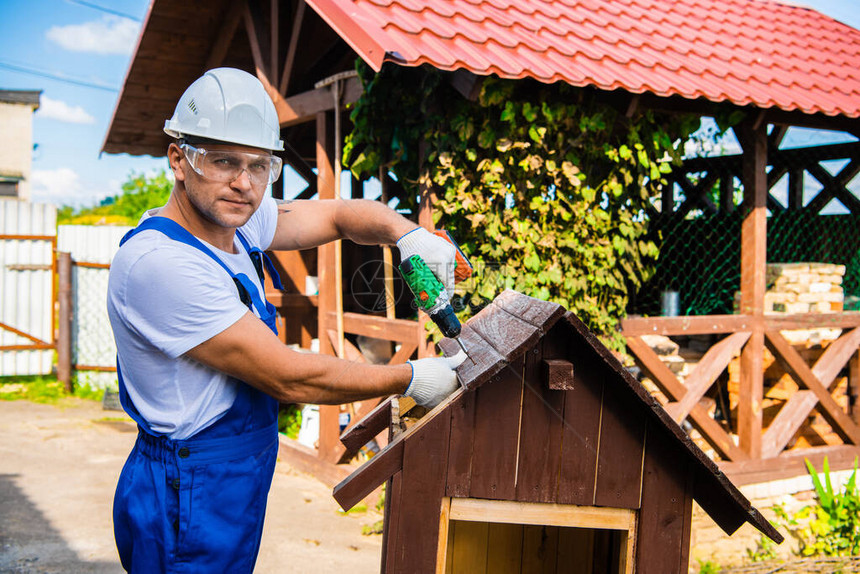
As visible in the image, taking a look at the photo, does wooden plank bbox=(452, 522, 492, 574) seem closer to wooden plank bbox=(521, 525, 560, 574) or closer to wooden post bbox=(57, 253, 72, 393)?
wooden plank bbox=(521, 525, 560, 574)

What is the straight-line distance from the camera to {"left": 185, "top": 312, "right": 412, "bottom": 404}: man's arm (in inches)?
67.6

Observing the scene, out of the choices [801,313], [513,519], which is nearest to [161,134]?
[801,313]

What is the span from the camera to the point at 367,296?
6738mm

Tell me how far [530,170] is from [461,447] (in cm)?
283

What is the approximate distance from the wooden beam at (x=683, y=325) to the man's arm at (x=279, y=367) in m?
3.62

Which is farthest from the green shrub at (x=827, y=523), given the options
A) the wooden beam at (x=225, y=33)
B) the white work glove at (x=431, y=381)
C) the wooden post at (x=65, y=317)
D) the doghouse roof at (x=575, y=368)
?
the wooden post at (x=65, y=317)

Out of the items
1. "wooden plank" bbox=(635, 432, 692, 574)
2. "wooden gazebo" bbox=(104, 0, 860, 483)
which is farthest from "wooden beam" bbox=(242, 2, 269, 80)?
"wooden plank" bbox=(635, 432, 692, 574)

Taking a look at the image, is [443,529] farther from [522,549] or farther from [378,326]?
[378,326]

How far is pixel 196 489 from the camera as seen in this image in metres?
1.87

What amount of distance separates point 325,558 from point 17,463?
334 centimetres

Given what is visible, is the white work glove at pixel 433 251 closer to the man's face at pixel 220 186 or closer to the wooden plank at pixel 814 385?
the man's face at pixel 220 186

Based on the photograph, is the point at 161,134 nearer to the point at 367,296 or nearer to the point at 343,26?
the point at 367,296

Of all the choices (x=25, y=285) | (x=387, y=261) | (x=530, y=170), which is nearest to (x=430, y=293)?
(x=530, y=170)

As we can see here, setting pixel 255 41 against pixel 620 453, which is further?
pixel 255 41
